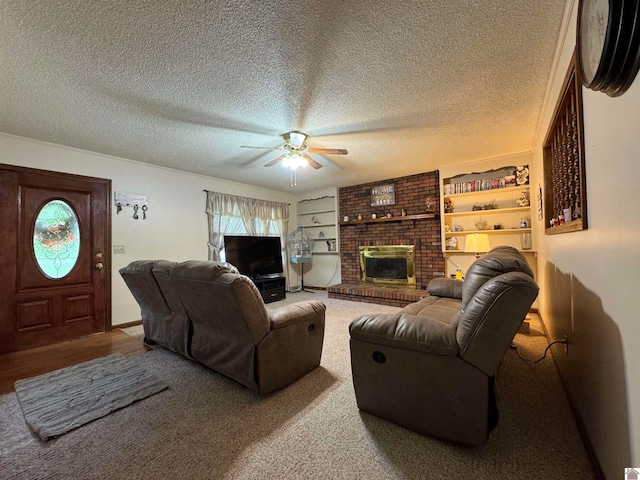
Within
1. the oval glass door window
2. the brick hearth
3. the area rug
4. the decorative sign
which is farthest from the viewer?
the decorative sign

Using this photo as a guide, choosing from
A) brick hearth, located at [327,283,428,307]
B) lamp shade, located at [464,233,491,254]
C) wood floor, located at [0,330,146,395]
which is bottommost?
wood floor, located at [0,330,146,395]

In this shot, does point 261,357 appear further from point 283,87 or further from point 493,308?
point 283,87

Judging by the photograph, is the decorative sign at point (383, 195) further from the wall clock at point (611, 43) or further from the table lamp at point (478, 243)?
the wall clock at point (611, 43)

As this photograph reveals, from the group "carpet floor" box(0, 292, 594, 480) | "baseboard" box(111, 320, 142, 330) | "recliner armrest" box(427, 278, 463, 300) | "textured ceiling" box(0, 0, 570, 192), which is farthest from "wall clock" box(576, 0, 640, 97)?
"baseboard" box(111, 320, 142, 330)

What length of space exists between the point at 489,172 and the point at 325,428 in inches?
177

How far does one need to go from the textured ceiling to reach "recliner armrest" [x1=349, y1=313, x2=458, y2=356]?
1779mm

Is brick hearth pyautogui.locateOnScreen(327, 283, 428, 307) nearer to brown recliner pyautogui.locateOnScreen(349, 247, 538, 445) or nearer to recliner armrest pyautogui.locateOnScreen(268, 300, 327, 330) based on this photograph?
recliner armrest pyautogui.locateOnScreen(268, 300, 327, 330)

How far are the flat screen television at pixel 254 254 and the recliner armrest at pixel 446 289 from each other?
338cm

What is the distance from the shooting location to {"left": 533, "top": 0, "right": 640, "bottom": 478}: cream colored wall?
0.86 metres

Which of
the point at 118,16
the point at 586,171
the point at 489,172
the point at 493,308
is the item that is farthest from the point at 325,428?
the point at 489,172

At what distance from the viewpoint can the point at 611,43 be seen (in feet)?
2.66

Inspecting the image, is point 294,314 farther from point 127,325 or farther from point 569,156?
point 127,325

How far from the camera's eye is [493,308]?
1212mm

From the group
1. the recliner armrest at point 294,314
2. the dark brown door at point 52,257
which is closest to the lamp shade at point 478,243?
the recliner armrest at point 294,314
